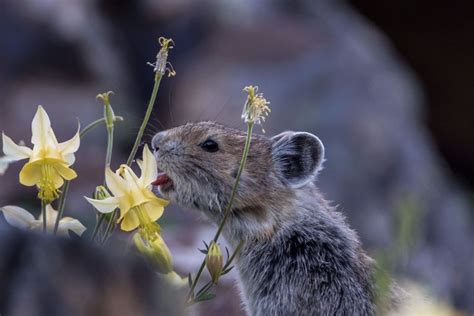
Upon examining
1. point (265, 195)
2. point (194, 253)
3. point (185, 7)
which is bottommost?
point (194, 253)

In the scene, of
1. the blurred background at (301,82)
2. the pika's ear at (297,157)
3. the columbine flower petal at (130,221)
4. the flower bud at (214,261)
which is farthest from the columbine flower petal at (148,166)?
the blurred background at (301,82)

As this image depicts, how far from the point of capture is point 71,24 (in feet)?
65.8

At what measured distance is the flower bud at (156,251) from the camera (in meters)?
5.54

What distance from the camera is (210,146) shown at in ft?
21.5

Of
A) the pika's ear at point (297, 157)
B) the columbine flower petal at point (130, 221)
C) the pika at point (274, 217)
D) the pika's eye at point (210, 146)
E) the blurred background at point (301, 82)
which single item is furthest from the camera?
the blurred background at point (301, 82)

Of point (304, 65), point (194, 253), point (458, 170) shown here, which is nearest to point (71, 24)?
point (304, 65)

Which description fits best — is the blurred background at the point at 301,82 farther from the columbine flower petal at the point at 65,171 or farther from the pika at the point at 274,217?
the columbine flower petal at the point at 65,171

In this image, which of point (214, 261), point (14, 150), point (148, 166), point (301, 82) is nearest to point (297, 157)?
point (148, 166)

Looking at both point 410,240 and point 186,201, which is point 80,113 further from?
point 410,240

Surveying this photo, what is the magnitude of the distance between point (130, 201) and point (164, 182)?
3.45 feet

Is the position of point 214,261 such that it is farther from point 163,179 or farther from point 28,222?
point 163,179

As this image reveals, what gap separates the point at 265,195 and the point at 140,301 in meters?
2.80

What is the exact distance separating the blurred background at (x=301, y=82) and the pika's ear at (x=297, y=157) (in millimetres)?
7434

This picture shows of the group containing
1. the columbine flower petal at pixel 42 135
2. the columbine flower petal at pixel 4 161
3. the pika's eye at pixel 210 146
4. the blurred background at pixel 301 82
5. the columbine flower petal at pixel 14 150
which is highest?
the blurred background at pixel 301 82
